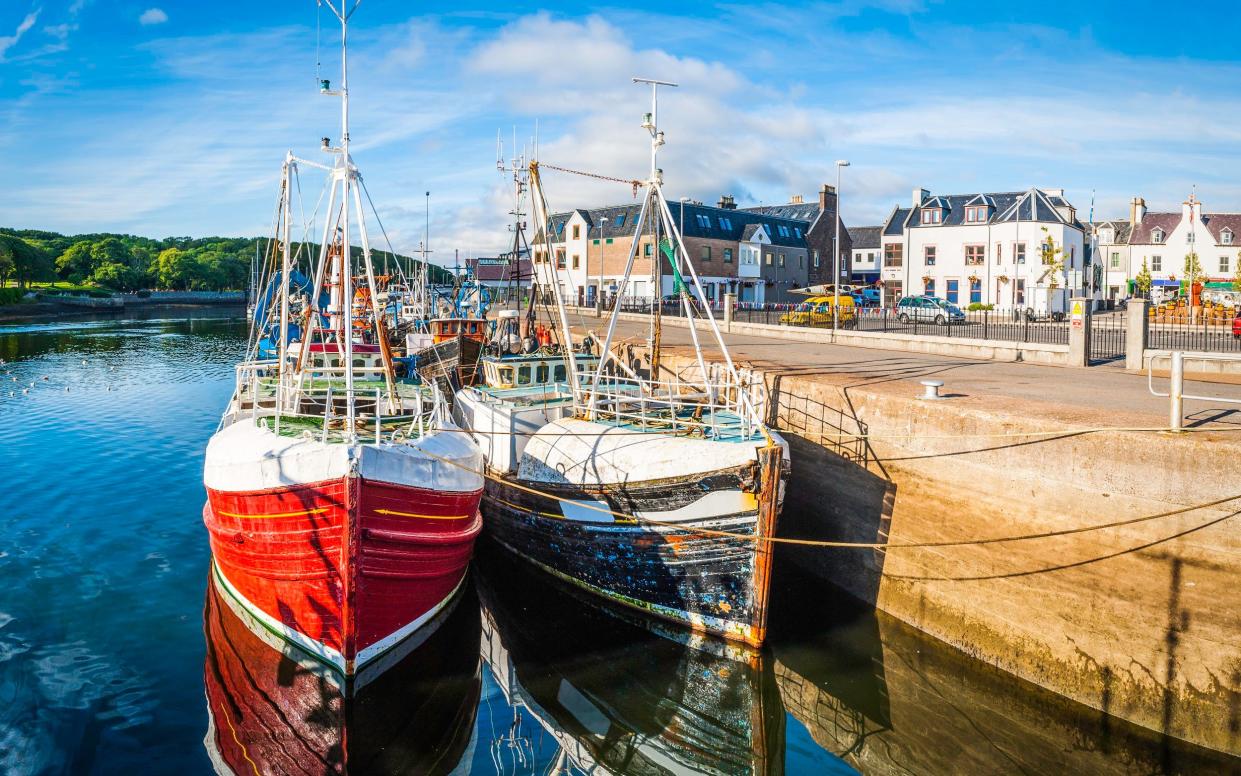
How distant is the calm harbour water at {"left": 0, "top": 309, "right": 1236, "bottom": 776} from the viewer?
398 inches

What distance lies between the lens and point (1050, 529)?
11.5m

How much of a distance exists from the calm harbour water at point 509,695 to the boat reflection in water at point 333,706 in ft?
0.11

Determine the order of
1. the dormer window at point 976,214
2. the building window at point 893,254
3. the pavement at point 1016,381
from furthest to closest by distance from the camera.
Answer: the building window at point 893,254 < the dormer window at point 976,214 < the pavement at point 1016,381

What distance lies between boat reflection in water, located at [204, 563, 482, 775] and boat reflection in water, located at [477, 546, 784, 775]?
69 cm

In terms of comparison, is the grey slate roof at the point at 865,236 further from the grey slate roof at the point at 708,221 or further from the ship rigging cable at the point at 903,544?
the ship rigging cable at the point at 903,544

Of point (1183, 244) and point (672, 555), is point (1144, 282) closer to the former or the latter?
point (1183, 244)

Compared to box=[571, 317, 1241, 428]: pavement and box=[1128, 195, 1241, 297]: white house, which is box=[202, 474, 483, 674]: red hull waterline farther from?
box=[1128, 195, 1241, 297]: white house

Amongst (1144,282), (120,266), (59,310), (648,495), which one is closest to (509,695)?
(648,495)

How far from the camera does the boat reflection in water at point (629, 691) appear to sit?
34.9 ft

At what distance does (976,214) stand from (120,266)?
11742 cm

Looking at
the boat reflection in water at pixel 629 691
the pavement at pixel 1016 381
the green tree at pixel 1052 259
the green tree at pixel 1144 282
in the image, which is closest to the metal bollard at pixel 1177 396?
the pavement at pixel 1016 381

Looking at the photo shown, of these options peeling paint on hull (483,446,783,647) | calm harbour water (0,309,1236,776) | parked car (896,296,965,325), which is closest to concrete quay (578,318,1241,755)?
calm harbour water (0,309,1236,776)

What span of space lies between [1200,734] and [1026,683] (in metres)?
2.07

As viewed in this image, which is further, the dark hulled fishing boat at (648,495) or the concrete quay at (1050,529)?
the dark hulled fishing boat at (648,495)
